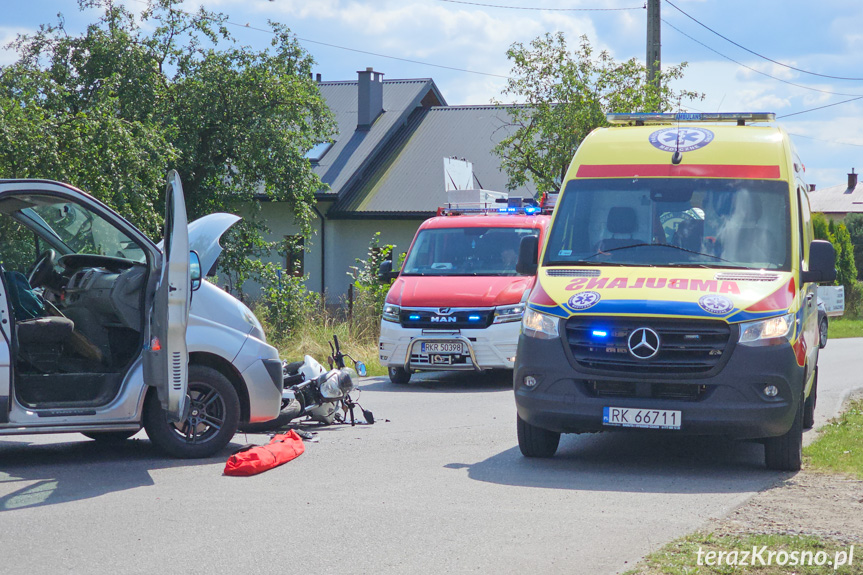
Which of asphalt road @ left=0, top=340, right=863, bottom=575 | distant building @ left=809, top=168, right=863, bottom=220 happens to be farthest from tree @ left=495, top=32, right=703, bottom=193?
distant building @ left=809, top=168, right=863, bottom=220

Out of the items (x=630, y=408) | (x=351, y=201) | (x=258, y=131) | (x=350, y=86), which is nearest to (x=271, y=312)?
(x=258, y=131)

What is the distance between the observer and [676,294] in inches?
307

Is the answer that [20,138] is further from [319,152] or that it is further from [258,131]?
[319,152]

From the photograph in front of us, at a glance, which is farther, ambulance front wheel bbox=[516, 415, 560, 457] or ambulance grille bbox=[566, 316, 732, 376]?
ambulance front wheel bbox=[516, 415, 560, 457]

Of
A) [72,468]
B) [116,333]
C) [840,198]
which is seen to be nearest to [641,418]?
[116,333]

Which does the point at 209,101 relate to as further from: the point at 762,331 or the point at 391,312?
the point at 762,331

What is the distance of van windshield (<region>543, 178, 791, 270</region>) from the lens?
841 centimetres

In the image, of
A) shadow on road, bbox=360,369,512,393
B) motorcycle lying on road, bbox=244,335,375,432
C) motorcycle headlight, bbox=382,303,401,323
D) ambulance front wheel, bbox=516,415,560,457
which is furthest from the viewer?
motorcycle headlight, bbox=382,303,401,323

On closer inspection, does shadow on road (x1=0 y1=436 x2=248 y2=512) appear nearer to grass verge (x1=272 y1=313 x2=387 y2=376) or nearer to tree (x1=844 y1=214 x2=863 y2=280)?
grass verge (x1=272 y1=313 x2=387 y2=376)

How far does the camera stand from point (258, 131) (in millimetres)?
23234

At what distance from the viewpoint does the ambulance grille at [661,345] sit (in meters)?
7.60

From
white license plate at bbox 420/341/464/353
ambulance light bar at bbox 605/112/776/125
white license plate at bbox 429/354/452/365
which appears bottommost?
white license plate at bbox 429/354/452/365

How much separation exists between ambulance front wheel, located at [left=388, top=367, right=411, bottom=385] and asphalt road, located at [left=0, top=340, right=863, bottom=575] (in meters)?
4.37
